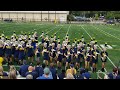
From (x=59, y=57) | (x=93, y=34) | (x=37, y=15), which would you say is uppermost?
Answer: (x=37, y=15)

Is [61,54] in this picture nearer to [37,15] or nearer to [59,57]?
[59,57]

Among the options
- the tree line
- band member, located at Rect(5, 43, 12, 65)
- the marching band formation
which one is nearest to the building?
the tree line

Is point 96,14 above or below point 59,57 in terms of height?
above

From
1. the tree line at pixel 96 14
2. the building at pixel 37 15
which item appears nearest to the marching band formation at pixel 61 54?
the tree line at pixel 96 14

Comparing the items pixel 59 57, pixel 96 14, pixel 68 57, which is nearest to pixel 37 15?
pixel 96 14

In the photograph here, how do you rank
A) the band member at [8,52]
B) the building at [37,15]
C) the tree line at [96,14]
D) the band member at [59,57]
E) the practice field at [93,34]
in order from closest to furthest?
1. the band member at [59,57]
2. the band member at [8,52]
3. the practice field at [93,34]
4. the building at [37,15]
5. the tree line at [96,14]

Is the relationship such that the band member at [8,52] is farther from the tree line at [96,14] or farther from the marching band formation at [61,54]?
the tree line at [96,14]

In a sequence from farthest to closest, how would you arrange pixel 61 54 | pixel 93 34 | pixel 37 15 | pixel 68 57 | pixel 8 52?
pixel 37 15, pixel 93 34, pixel 8 52, pixel 61 54, pixel 68 57

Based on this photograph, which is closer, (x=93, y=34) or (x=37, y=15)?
(x=93, y=34)

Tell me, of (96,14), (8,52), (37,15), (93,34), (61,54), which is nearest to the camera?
(61,54)

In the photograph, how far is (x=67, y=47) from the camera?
10508 millimetres

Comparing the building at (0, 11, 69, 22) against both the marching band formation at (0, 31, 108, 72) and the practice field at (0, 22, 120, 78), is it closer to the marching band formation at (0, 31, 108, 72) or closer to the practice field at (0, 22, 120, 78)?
the practice field at (0, 22, 120, 78)
